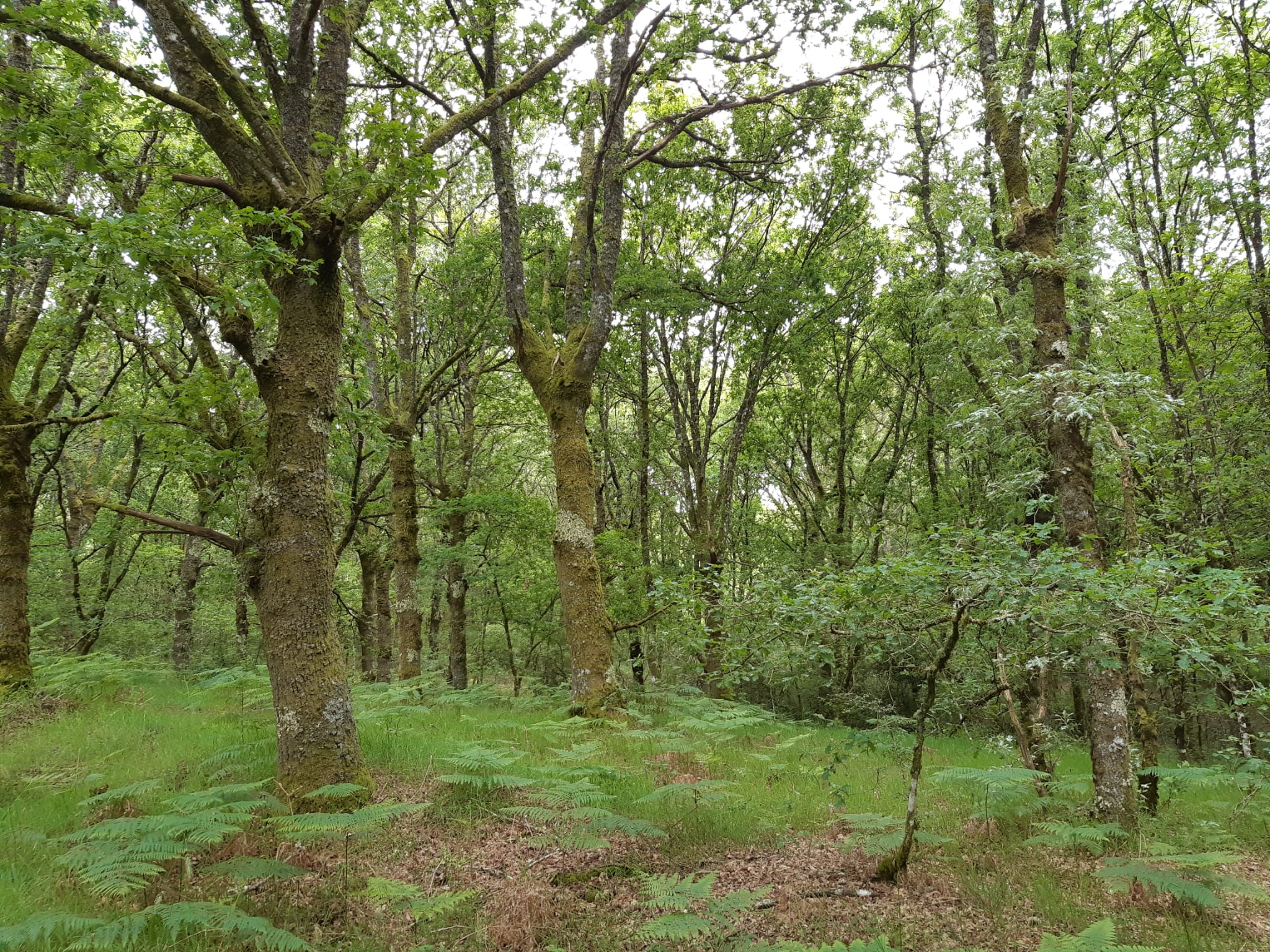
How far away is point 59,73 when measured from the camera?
9.93m

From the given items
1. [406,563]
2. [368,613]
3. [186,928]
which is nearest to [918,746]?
[186,928]

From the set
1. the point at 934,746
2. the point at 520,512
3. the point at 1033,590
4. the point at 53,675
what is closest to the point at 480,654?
the point at 520,512

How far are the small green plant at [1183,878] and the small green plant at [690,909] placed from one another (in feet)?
8.10

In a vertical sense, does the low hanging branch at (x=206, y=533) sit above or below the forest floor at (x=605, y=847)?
above

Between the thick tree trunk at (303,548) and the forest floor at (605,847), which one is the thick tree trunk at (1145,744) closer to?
the forest floor at (605,847)

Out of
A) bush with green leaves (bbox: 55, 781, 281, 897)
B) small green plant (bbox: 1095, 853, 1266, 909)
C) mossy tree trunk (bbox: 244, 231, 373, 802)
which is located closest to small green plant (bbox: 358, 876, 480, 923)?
bush with green leaves (bbox: 55, 781, 281, 897)

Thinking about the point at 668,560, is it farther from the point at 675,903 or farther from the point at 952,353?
the point at 675,903

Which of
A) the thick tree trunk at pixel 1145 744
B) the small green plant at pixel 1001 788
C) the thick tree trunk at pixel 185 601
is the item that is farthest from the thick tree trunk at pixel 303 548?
the thick tree trunk at pixel 185 601

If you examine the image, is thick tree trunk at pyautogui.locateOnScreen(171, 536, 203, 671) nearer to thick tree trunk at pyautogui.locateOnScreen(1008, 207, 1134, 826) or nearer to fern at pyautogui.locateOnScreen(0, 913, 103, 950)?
fern at pyautogui.locateOnScreen(0, 913, 103, 950)

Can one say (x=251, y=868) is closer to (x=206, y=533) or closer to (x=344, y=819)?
(x=344, y=819)

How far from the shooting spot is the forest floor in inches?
143

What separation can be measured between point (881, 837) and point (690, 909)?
1.84m

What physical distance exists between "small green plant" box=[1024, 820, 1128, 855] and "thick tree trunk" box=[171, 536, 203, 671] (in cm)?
1645

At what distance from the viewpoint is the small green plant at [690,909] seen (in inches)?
123
